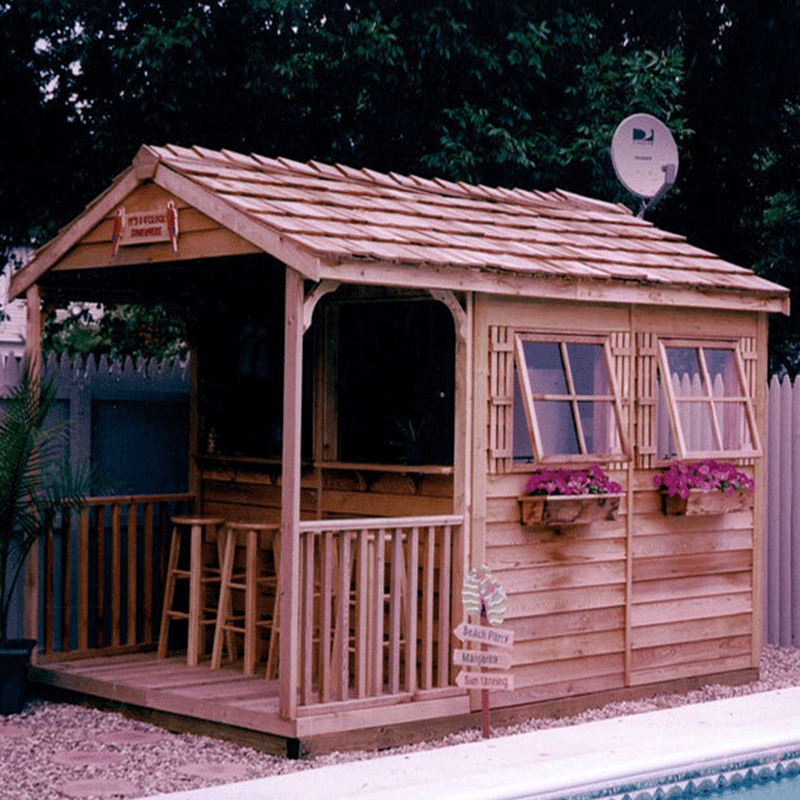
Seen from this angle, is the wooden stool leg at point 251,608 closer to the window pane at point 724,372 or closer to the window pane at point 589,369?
the window pane at point 589,369

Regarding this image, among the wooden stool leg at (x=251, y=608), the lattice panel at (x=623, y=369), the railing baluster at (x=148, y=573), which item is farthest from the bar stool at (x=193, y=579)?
the lattice panel at (x=623, y=369)

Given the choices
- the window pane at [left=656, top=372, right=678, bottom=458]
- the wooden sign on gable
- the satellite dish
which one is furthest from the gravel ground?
the satellite dish

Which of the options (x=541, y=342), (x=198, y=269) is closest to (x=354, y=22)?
(x=198, y=269)

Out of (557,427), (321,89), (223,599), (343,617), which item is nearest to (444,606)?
(343,617)

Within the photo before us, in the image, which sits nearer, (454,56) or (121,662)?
(121,662)

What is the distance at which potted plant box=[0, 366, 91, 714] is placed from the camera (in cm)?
827

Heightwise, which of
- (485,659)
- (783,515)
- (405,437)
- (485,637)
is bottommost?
(485,659)

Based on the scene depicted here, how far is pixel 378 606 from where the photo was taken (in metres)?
7.79

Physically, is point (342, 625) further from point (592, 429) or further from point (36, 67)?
point (36, 67)

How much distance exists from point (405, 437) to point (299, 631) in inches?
64.6

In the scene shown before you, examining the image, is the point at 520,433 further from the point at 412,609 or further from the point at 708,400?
the point at 708,400

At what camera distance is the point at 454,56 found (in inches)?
578

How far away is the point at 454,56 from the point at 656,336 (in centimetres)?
639

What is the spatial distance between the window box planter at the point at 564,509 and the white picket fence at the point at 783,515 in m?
3.11
